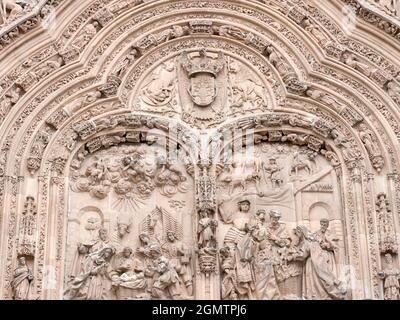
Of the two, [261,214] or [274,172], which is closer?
[261,214]

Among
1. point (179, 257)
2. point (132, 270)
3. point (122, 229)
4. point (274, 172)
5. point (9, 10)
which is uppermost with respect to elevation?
point (9, 10)

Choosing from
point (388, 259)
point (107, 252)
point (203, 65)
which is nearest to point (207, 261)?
point (107, 252)

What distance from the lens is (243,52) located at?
1473 cm

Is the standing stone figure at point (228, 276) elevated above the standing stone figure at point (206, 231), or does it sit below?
below

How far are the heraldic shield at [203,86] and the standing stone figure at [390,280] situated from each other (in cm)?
336

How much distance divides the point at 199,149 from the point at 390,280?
3392 millimetres

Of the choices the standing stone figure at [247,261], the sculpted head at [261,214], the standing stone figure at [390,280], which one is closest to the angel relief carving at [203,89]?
the sculpted head at [261,214]

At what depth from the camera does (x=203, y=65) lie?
47.7 ft

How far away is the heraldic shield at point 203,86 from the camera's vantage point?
1437 centimetres

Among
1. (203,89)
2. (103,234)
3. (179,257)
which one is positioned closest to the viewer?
(179,257)

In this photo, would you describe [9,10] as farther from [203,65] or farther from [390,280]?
[390,280]

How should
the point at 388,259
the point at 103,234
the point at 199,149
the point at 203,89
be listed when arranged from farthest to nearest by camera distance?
the point at 203,89
the point at 199,149
the point at 103,234
the point at 388,259

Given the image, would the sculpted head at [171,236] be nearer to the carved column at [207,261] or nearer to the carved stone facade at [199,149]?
the carved stone facade at [199,149]

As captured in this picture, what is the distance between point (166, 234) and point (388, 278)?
10.5ft
